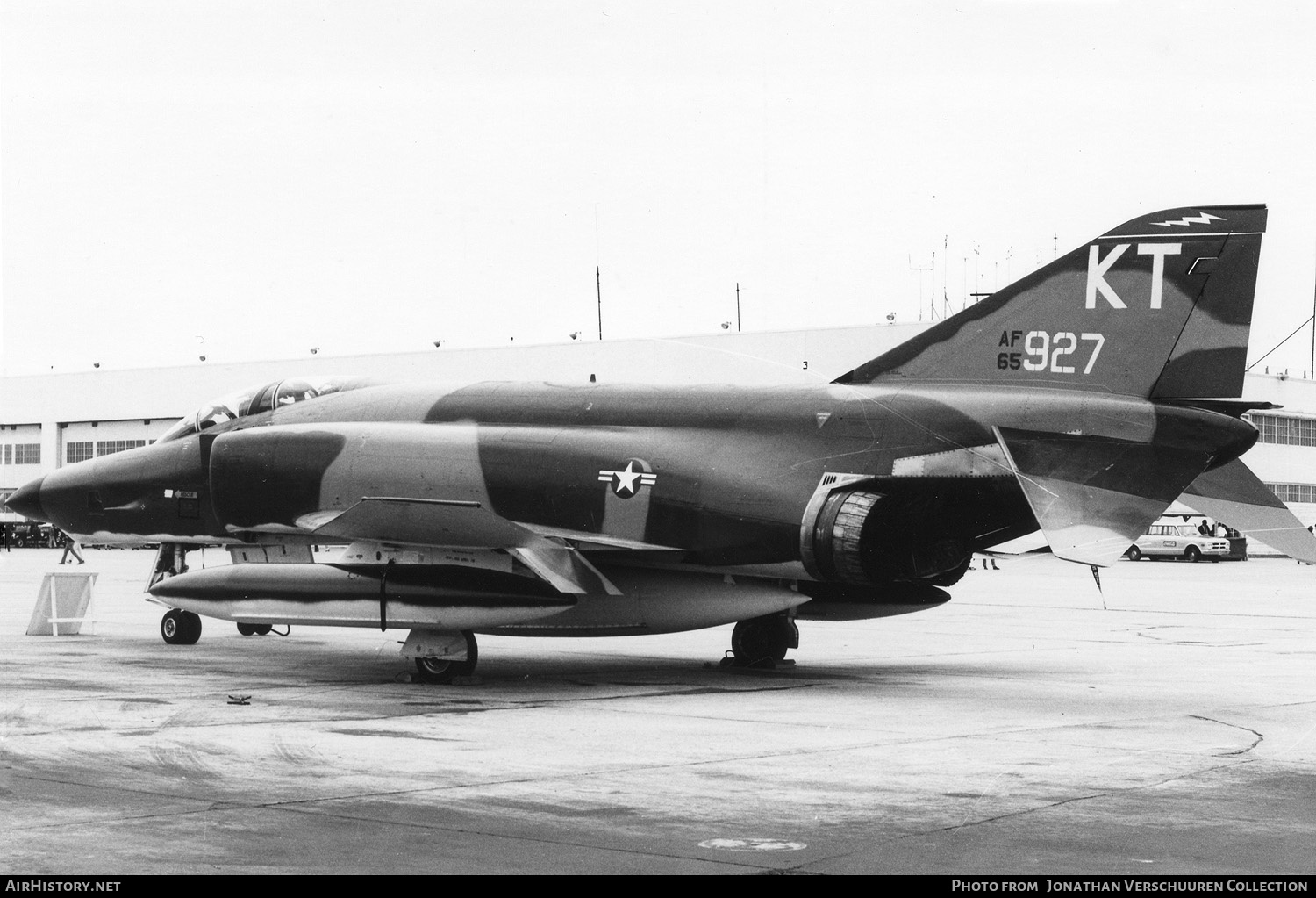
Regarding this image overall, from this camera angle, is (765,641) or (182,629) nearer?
(765,641)

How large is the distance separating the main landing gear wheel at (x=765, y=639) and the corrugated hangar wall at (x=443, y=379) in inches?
1193

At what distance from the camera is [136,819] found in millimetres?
7383

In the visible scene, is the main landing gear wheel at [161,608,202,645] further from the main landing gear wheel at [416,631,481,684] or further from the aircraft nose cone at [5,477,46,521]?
the main landing gear wheel at [416,631,481,684]

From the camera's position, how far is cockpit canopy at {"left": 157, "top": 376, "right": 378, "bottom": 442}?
17.4m

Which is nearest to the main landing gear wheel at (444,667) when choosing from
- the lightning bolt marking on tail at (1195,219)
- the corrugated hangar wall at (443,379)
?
the lightning bolt marking on tail at (1195,219)

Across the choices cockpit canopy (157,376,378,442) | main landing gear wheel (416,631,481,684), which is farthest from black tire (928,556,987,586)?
cockpit canopy (157,376,378,442)

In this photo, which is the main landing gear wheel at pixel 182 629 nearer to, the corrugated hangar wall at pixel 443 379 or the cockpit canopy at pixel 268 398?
the cockpit canopy at pixel 268 398

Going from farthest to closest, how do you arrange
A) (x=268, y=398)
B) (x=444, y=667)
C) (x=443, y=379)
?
(x=443, y=379) → (x=268, y=398) → (x=444, y=667)

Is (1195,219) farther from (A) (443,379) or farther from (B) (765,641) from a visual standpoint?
(A) (443,379)

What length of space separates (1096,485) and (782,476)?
9.61 feet

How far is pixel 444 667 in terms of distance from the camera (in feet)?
47.2

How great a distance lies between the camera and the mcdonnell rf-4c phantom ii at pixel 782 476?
1327 cm

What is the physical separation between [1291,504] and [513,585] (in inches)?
2231

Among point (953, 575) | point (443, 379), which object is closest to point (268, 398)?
point (953, 575)
